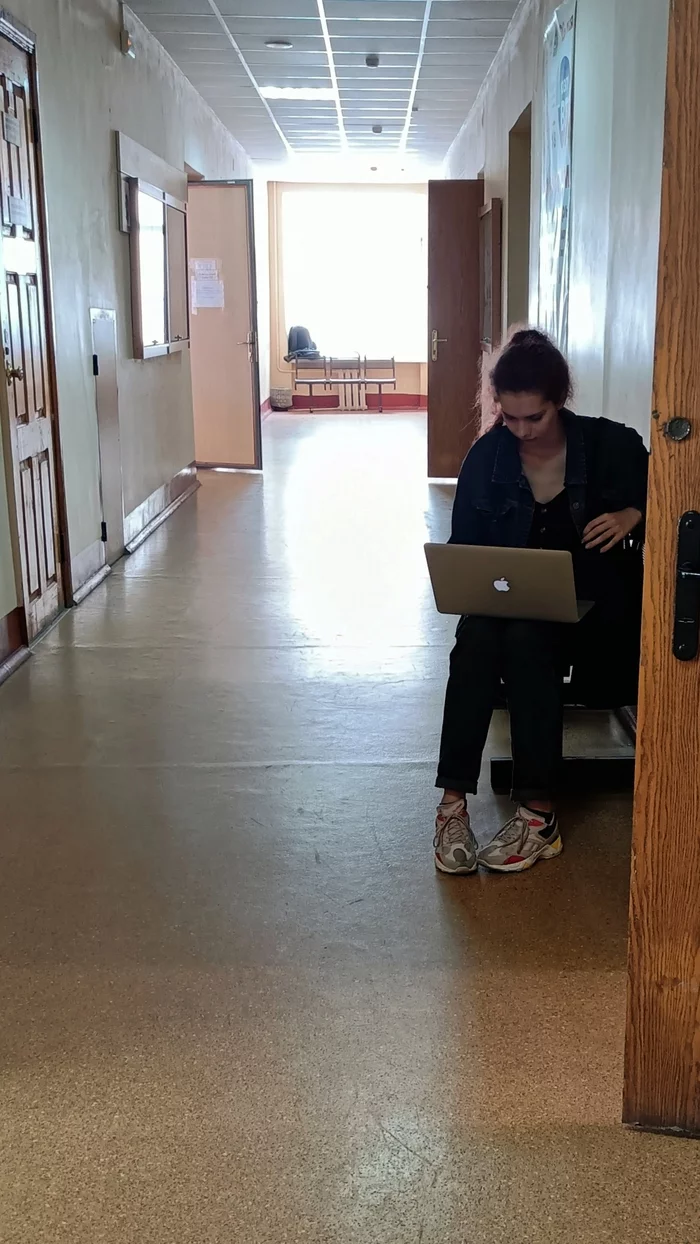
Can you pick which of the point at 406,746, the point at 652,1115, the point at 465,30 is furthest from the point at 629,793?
the point at 465,30

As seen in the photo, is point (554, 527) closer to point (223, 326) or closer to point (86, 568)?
point (86, 568)

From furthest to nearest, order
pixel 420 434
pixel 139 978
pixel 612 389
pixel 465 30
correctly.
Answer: pixel 420 434
pixel 465 30
pixel 612 389
pixel 139 978

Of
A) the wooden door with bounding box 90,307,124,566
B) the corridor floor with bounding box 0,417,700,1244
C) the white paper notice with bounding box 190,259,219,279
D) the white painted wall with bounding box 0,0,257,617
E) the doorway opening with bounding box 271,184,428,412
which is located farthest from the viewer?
the doorway opening with bounding box 271,184,428,412

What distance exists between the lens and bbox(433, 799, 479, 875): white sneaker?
2.39 meters

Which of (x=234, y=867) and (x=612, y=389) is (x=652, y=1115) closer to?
(x=234, y=867)

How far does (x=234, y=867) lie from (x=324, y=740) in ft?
2.55

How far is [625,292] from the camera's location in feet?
11.0

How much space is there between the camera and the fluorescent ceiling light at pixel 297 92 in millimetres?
7652

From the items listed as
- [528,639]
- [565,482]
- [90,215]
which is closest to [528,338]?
[565,482]

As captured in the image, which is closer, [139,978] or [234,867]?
[139,978]

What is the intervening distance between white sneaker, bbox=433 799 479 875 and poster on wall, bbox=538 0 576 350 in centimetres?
258

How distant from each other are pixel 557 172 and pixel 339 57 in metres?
2.87

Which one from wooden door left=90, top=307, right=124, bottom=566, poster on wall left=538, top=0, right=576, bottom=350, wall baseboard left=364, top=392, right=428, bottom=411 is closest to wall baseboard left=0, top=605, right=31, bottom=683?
wooden door left=90, top=307, right=124, bottom=566

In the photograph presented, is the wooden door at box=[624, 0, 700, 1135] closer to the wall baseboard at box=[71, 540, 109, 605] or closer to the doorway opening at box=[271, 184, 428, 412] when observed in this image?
the wall baseboard at box=[71, 540, 109, 605]
